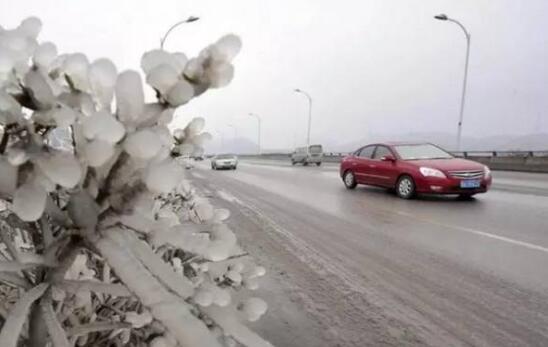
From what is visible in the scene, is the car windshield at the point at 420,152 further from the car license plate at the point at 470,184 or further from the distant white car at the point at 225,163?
the distant white car at the point at 225,163

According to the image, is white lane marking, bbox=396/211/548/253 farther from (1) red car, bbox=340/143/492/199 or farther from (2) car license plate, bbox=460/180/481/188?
(2) car license plate, bbox=460/180/481/188

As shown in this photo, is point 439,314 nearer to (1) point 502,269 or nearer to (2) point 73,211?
(1) point 502,269

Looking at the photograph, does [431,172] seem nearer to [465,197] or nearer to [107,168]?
[465,197]

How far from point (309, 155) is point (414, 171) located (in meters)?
27.0

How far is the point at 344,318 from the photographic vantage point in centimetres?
334

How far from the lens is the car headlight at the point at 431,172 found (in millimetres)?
10494

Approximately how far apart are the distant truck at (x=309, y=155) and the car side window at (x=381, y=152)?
81.0 ft

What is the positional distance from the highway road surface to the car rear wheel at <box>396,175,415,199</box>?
1.61 metres

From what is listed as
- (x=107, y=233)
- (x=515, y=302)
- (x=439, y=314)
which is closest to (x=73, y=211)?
(x=107, y=233)

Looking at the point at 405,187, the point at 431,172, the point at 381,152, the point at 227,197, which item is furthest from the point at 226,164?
the point at 431,172

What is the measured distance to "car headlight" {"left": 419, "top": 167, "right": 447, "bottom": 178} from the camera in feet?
34.4

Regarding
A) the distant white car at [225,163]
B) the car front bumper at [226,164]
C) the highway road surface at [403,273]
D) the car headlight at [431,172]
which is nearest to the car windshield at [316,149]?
the distant white car at [225,163]

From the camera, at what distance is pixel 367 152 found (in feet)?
43.2

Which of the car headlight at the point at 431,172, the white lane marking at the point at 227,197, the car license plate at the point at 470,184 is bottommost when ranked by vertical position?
the white lane marking at the point at 227,197
